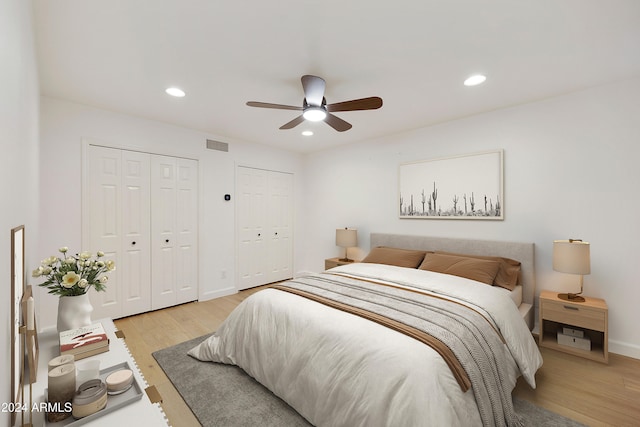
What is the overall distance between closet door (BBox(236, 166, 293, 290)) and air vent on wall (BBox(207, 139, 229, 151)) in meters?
0.41

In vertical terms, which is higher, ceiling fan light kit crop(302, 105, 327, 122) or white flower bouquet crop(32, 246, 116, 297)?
ceiling fan light kit crop(302, 105, 327, 122)

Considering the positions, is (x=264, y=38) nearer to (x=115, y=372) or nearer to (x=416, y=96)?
(x=416, y=96)

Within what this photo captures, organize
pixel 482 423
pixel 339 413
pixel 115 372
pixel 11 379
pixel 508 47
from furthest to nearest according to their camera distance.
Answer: pixel 508 47, pixel 339 413, pixel 482 423, pixel 115 372, pixel 11 379

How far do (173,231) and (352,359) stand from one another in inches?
124

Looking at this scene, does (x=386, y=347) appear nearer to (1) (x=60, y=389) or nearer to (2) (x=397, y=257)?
(1) (x=60, y=389)

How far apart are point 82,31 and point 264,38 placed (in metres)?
1.20

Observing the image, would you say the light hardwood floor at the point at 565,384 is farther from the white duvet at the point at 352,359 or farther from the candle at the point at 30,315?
the candle at the point at 30,315

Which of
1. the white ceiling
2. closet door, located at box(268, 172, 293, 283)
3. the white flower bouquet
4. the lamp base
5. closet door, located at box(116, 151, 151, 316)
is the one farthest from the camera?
closet door, located at box(268, 172, 293, 283)

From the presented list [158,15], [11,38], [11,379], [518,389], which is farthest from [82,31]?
[518,389]

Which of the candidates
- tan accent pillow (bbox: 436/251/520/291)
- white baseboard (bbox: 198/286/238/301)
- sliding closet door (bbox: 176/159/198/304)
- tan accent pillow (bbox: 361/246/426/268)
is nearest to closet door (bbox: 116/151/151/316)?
sliding closet door (bbox: 176/159/198/304)

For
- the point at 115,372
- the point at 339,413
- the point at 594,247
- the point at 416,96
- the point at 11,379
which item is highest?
the point at 416,96

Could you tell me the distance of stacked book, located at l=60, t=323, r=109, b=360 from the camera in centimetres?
136

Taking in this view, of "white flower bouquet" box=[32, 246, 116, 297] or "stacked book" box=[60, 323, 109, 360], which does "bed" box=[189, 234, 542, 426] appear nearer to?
"stacked book" box=[60, 323, 109, 360]

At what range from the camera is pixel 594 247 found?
262cm
